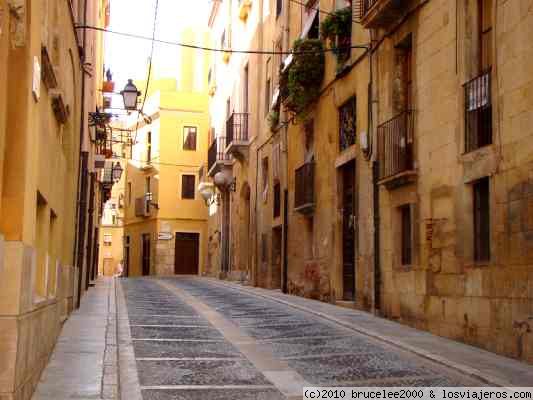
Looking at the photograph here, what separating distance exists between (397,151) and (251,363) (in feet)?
18.9

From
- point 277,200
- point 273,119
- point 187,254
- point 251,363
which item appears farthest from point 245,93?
point 251,363

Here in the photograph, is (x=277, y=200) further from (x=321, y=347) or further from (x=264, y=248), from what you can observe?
(x=321, y=347)

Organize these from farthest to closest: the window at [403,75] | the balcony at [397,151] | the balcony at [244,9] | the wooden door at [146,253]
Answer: the wooden door at [146,253]
the balcony at [244,9]
the window at [403,75]
the balcony at [397,151]

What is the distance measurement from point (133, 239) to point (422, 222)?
36896 mm

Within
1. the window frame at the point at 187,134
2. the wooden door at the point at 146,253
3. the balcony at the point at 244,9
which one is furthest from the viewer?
the wooden door at the point at 146,253

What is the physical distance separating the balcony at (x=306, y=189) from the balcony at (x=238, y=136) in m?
9.29

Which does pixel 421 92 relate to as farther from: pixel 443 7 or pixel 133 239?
pixel 133 239

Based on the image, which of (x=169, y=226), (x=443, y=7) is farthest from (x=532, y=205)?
(x=169, y=226)

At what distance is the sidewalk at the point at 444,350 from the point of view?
7523 mm

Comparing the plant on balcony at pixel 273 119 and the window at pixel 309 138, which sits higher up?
the plant on balcony at pixel 273 119

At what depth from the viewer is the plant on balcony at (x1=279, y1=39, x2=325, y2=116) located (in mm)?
18641

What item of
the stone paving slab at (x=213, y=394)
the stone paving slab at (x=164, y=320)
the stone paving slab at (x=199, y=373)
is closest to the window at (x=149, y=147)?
the stone paving slab at (x=164, y=320)

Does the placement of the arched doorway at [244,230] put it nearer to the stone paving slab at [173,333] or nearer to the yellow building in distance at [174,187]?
the yellow building in distance at [174,187]

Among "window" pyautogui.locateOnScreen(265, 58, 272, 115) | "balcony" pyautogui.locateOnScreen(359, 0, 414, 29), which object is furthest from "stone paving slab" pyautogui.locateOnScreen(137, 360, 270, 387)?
"window" pyautogui.locateOnScreen(265, 58, 272, 115)
